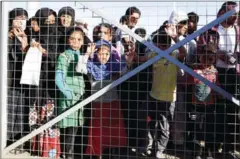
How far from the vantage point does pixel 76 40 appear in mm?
4934

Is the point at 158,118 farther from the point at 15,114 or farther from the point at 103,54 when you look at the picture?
the point at 15,114

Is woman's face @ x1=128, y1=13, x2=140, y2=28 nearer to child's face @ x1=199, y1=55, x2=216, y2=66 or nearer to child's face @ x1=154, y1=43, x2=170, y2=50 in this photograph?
child's face @ x1=154, y1=43, x2=170, y2=50

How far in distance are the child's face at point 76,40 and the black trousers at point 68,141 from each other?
3.04 ft

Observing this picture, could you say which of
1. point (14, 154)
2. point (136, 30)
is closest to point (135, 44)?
point (136, 30)

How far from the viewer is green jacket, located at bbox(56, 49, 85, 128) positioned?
495cm

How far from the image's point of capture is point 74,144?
505cm

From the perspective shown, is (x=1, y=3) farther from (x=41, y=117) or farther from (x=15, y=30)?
(x=41, y=117)

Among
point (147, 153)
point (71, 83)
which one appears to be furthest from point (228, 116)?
point (71, 83)

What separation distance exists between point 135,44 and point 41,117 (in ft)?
4.56

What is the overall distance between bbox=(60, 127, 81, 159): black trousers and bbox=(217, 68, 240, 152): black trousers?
1604mm

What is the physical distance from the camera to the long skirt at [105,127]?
Answer: 16.5ft

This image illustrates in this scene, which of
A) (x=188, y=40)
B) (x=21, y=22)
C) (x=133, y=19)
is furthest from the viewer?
(x=21, y=22)

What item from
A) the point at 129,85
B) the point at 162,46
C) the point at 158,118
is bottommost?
the point at 158,118

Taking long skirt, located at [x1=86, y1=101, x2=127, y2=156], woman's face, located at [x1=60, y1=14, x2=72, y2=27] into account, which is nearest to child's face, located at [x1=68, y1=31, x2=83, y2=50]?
woman's face, located at [x1=60, y1=14, x2=72, y2=27]
